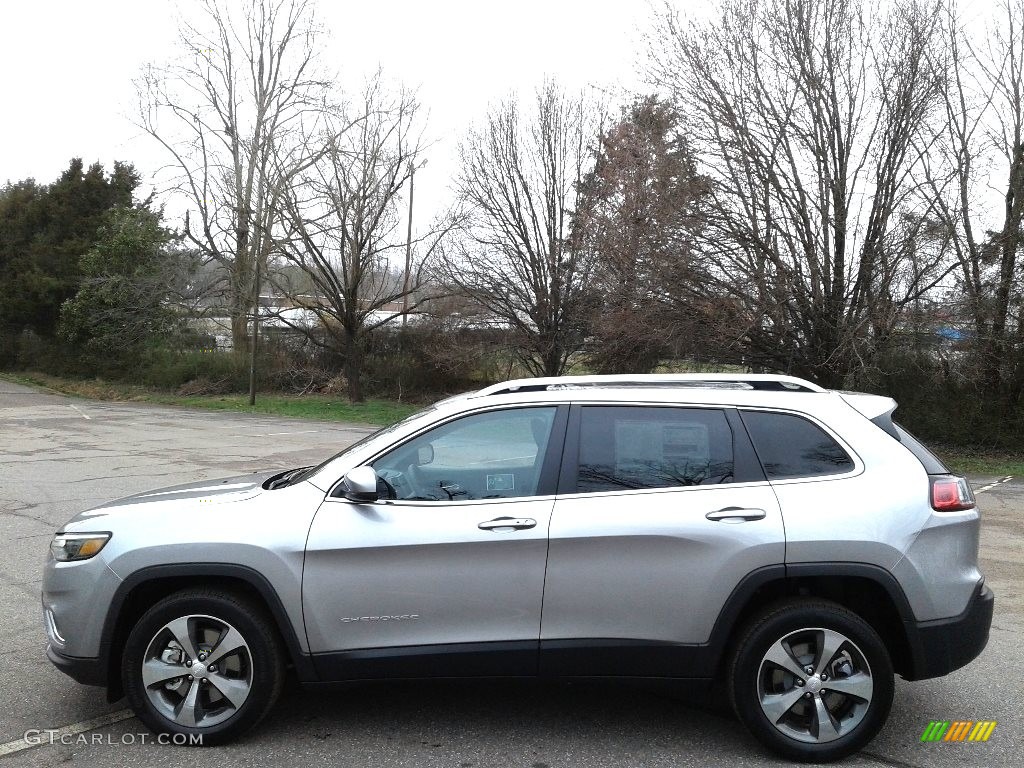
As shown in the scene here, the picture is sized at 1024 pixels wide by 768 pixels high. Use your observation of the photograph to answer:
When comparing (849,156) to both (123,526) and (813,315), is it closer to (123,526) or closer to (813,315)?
(813,315)

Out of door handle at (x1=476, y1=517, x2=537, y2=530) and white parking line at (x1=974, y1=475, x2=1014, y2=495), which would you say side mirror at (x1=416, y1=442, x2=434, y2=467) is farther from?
white parking line at (x1=974, y1=475, x2=1014, y2=495)

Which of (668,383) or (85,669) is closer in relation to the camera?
(85,669)

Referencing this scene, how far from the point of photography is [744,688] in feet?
12.3

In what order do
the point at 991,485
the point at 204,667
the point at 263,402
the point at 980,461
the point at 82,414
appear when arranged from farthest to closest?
the point at 263,402
the point at 82,414
the point at 980,461
the point at 991,485
the point at 204,667

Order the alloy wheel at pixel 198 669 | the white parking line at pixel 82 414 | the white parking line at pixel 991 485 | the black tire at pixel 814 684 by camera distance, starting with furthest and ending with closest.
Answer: the white parking line at pixel 82 414 → the white parking line at pixel 991 485 → the alloy wheel at pixel 198 669 → the black tire at pixel 814 684

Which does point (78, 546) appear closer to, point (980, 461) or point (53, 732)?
point (53, 732)

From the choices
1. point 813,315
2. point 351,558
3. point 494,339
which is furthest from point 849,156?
point 351,558

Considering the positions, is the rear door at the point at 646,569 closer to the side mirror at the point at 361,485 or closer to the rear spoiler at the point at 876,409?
the rear spoiler at the point at 876,409

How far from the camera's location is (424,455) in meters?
4.12

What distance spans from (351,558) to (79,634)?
1.31 metres

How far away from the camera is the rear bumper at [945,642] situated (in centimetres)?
380

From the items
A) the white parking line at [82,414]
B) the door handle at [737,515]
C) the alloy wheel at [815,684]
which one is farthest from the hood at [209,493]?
the white parking line at [82,414]

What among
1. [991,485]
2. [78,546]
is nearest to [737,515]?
[78,546]

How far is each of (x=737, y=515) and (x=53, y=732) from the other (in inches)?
130
